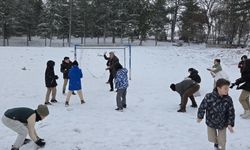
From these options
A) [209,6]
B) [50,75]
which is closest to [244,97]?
[50,75]

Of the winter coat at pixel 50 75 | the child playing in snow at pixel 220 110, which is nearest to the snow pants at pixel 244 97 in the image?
the child playing in snow at pixel 220 110

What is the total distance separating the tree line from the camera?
5447 centimetres

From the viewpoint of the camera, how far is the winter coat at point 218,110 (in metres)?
6.73

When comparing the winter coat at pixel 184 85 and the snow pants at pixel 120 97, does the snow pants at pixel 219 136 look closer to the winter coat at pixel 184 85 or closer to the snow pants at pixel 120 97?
the winter coat at pixel 184 85

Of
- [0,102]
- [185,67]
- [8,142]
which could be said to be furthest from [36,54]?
[8,142]

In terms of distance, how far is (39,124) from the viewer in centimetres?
1004

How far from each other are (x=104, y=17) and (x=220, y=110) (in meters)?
50.4

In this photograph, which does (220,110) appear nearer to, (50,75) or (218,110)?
(218,110)

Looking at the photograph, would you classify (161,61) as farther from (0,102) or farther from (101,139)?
(101,139)

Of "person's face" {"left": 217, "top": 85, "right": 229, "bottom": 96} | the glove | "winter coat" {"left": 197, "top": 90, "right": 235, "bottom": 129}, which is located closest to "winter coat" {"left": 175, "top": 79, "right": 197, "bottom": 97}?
"winter coat" {"left": 197, "top": 90, "right": 235, "bottom": 129}

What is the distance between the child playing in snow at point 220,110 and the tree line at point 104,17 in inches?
1841

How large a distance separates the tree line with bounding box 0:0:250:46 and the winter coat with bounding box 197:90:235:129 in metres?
46.8

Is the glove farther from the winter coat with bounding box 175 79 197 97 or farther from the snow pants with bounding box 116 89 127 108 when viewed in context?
the winter coat with bounding box 175 79 197 97

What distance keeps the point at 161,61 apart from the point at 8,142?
79.1 feet
